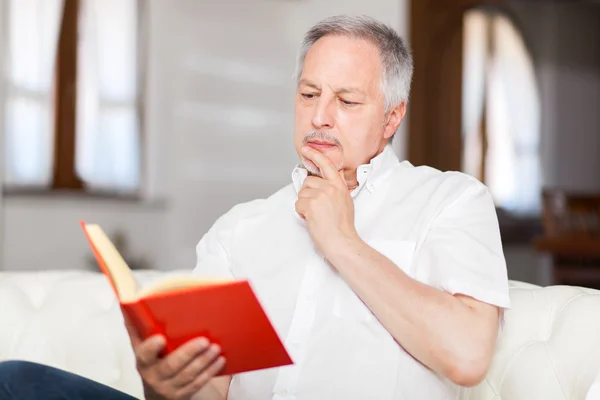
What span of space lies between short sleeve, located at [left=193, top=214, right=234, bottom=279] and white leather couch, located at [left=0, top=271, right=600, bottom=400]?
381 mm

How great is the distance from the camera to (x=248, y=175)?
755 cm

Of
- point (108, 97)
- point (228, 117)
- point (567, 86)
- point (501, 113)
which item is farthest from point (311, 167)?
point (567, 86)

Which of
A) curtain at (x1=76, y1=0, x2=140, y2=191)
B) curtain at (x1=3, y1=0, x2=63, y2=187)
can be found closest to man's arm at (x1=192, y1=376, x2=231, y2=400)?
curtain at (x1=3, y1=0, x2=63, y2=187)

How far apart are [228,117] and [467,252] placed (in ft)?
20.0

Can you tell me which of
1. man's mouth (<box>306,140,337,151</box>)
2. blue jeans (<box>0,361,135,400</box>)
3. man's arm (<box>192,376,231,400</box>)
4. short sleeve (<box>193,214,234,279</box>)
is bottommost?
man's arm (<box>192,376,231,400</box>)

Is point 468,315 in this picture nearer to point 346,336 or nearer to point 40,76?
point 346,336

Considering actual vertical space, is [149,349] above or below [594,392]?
above

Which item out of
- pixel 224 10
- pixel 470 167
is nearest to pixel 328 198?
pixel 224 10

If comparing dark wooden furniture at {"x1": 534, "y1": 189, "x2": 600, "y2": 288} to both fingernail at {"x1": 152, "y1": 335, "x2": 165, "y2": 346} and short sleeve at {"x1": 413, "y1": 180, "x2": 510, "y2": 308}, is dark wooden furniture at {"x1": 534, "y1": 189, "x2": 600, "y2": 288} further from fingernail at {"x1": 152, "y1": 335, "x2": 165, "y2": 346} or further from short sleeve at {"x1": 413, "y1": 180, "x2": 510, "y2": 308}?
fingernail at {"x1": 152, "y1": 335, "x2": 165, "y2": 346}

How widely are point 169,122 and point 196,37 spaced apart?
77 centimetres

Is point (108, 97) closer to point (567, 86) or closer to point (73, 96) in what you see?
point (73, 96)

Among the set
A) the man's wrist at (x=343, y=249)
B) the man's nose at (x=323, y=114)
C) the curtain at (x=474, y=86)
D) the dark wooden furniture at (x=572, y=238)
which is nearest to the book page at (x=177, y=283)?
the man's wrist at (x=343, y=249)

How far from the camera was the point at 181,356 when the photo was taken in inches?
49.0

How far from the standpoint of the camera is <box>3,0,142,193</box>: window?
18.2ft
